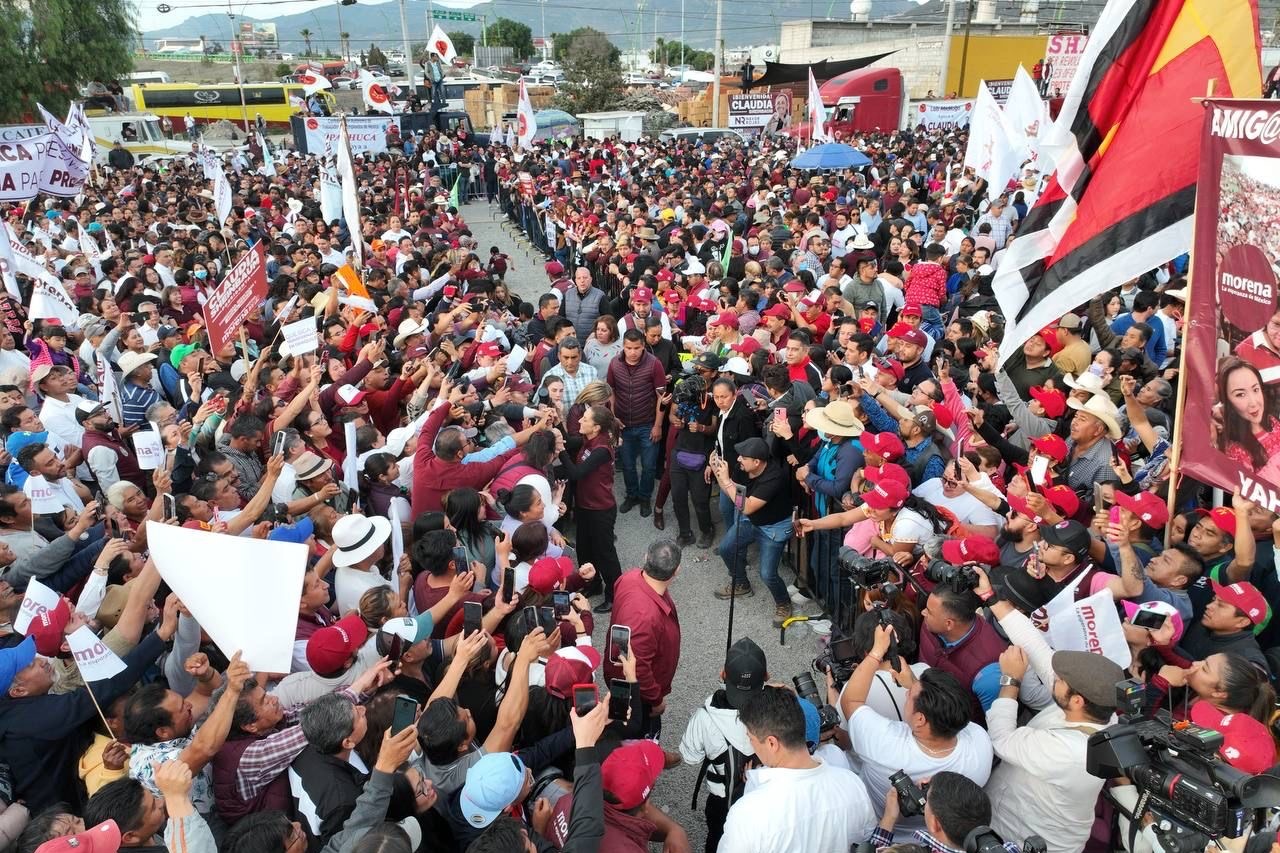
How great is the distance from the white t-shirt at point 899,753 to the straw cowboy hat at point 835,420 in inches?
92.9

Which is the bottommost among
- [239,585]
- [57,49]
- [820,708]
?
[820,708]

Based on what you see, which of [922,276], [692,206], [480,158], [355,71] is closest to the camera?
[922,276]

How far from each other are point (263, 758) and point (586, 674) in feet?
4.16

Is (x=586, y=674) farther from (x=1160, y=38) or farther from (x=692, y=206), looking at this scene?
(x=692, y=206)

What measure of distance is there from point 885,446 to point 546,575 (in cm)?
225

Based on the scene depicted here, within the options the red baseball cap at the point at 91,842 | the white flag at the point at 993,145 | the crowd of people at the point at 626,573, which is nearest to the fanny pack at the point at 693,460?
the crowd of people at the point at 626,573

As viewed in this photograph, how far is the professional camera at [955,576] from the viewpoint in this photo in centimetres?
383

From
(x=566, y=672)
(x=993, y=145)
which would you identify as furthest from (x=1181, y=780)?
(x=993, y=145)

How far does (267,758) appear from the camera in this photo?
122 inches

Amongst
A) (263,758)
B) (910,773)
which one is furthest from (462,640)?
(910,773)

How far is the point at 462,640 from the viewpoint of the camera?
347cm

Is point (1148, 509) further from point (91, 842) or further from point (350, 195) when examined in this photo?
point (350, 195)

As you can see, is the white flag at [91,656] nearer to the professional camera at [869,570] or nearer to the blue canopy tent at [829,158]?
the professional camera at [869,570]

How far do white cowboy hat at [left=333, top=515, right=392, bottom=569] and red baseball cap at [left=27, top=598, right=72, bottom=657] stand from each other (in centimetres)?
118
